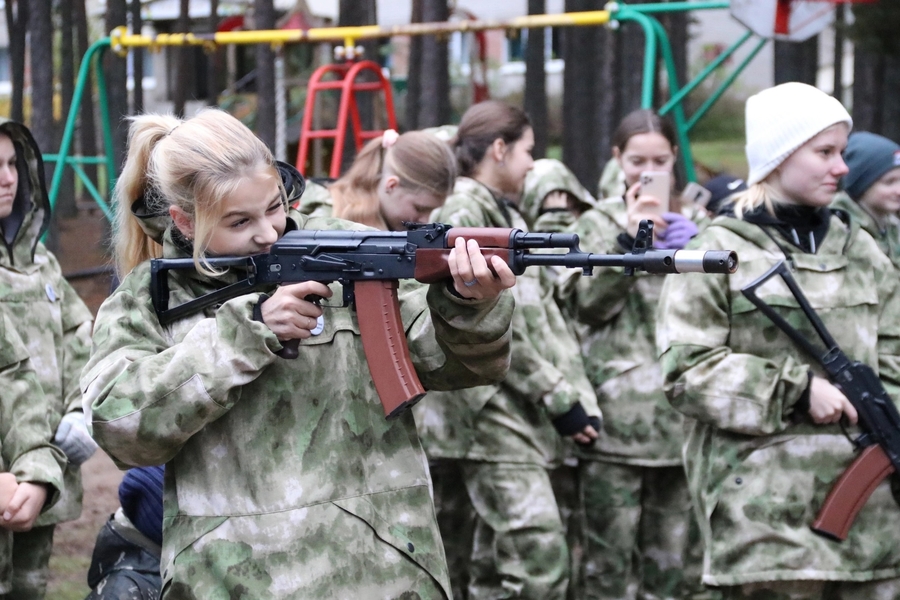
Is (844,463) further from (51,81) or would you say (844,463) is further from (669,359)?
(51,81)

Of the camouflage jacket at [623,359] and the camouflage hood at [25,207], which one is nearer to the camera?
the camouflage hood at [25,207]

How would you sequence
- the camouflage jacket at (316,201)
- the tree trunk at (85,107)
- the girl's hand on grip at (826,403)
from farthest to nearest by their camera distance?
the tree trunk at (85,107) < the camouflage jacket at (316,201) < the girl's hand on grip at (826,403)

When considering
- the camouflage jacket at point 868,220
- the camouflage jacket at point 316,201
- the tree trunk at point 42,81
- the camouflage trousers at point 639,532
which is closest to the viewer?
the camouflage jacket at point 868,220

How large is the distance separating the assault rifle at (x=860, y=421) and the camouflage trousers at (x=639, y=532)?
154cm

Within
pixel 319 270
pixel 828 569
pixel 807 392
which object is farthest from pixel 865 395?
pixel 319 270

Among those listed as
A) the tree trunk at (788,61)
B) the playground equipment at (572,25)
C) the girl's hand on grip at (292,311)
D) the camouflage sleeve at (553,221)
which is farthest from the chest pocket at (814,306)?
the tree trunk at (788,61)

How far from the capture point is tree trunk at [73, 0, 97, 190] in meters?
18.0

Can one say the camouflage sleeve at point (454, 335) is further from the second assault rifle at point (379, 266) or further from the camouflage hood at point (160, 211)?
the camouflage hood at point (160, 211)

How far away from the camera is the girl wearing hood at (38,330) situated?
4164 mm

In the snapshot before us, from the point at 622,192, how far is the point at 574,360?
3.04ft

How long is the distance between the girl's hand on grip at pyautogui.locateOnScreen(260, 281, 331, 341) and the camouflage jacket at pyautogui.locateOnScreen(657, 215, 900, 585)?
1.54 m

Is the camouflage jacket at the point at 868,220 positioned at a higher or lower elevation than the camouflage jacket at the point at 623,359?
higher

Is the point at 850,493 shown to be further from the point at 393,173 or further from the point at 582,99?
the point at 582,99

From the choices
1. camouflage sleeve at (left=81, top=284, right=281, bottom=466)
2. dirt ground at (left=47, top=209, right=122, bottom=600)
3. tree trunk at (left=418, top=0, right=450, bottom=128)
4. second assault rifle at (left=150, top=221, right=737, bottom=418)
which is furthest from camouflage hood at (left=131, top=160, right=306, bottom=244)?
tree trunk at (left=418, top=0, right=450, bottom=128)
